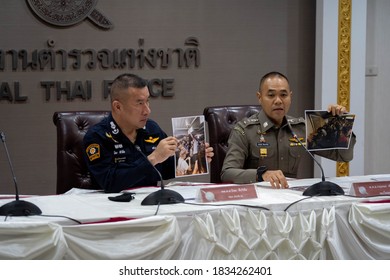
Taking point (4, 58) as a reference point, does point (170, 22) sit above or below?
above

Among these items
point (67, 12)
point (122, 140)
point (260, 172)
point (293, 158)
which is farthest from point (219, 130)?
point (67, 12)

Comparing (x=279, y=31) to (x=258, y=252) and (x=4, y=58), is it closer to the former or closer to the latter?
(x=4, y=58)

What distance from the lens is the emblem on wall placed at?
167 inches

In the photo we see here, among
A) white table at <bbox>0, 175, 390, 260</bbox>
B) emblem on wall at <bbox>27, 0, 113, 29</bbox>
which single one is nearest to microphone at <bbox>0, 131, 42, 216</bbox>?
white table at <bbox>0, 175, 390, 260</bbox>

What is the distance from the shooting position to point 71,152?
9.64 feet

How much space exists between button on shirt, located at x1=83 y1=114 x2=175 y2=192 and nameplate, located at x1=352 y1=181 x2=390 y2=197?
0.85 meters

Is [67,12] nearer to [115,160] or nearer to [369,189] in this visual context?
[115,160]

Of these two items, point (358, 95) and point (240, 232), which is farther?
point (358, 95)

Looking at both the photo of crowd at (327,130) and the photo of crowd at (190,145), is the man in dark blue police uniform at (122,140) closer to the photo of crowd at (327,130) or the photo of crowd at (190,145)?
the photo of crowd at (190,145)

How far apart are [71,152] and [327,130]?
48.8 inches

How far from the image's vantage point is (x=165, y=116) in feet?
14.7

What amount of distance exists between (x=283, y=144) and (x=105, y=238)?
1400 millimetres

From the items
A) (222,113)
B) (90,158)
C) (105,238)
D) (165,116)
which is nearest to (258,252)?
(105,238)

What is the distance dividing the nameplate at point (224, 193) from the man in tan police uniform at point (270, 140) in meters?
0.70
